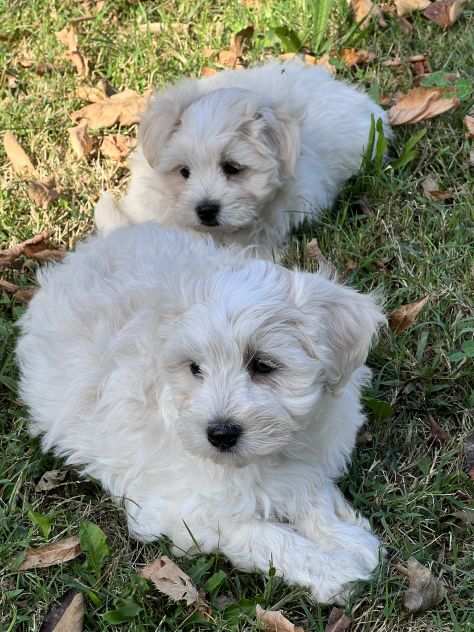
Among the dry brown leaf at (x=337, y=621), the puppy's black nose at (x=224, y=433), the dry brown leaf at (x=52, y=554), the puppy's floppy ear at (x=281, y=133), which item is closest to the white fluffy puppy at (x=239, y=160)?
the puppy's floppy ear at (x=281, y=133)

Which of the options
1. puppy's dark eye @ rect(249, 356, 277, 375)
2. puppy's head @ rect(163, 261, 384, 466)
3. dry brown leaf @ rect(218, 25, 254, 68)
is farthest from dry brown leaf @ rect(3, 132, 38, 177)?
puppy's dark eye @ rect(249, 356, 277, 375)

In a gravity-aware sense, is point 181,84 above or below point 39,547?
above

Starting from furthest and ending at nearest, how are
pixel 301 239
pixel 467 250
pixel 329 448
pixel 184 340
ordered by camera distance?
pixel 301 239, pixel 467 250, pixel 329 448, pixel 184 340

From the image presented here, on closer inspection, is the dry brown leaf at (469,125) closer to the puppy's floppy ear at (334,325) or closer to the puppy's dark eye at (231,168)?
the puppy's dark eye at (231,168)

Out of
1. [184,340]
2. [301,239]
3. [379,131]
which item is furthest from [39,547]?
[379,131]

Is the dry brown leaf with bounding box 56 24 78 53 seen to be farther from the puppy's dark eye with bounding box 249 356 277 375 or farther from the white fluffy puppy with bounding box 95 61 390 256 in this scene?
the puppy's dark eye with bounding box 249 356 277 375

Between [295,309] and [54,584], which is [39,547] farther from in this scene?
[295,309]
